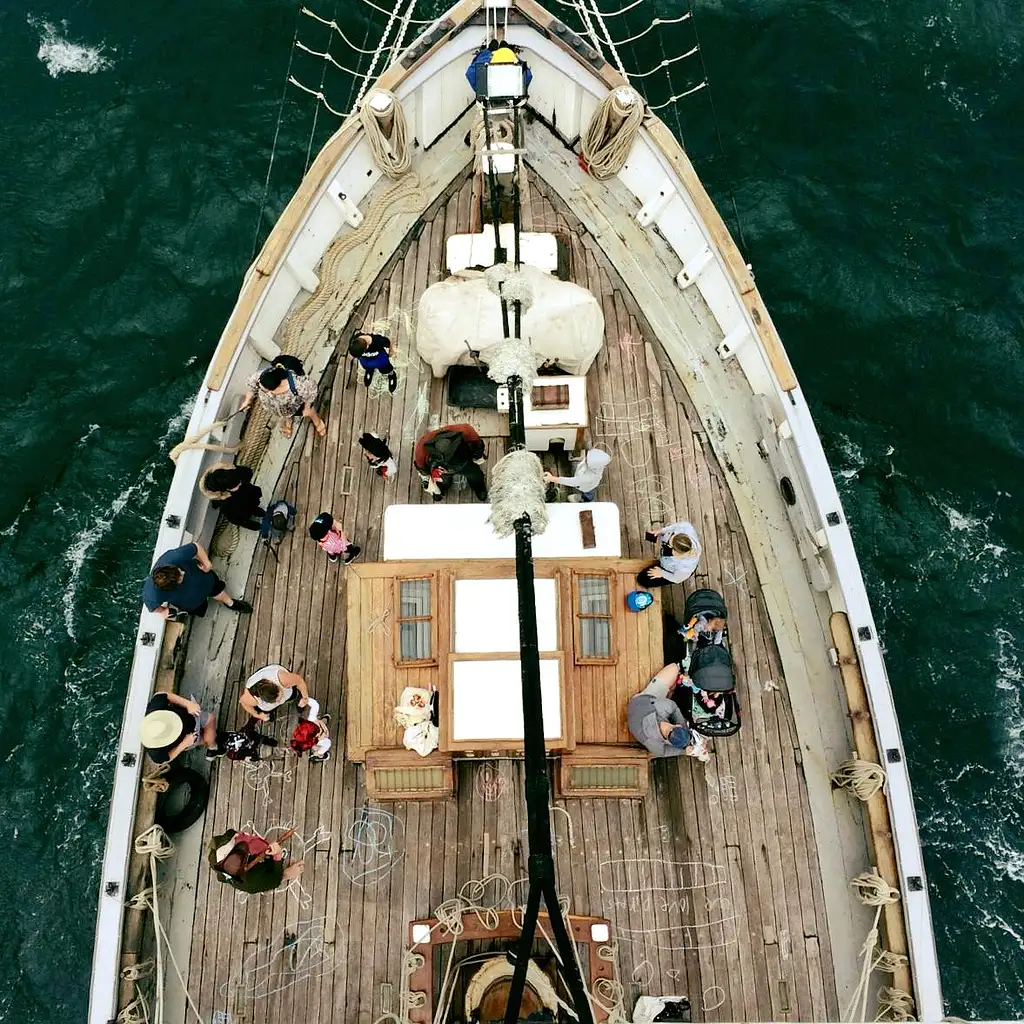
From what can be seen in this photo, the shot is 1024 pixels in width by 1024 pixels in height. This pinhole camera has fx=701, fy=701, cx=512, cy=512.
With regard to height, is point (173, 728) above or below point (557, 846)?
above

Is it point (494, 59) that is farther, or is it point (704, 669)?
point (494, 59)

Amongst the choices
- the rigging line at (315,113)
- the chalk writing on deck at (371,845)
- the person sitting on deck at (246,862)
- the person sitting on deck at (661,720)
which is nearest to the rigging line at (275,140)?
the rigging line at (315,113)

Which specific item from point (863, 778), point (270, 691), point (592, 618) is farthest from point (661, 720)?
point (270, 691)

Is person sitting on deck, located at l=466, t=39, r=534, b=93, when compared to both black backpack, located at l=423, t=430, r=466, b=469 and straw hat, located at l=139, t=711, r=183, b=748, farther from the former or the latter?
straw hat, located at l=139, t=711, r=183, b=748

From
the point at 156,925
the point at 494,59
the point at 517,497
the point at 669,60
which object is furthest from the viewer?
the point at 669,60

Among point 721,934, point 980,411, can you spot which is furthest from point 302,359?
point 980,411

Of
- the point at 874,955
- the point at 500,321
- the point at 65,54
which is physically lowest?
the point at 874,955

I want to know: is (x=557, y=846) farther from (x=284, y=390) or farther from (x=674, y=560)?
(x=284, y=390)

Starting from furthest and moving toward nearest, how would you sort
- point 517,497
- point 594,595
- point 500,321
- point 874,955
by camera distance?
point 500,321
point 594,595
point 874,955
point 517,497

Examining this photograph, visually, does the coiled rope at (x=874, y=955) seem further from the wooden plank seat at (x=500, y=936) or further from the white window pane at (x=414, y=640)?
the white window pane at (x=414, y=640)
